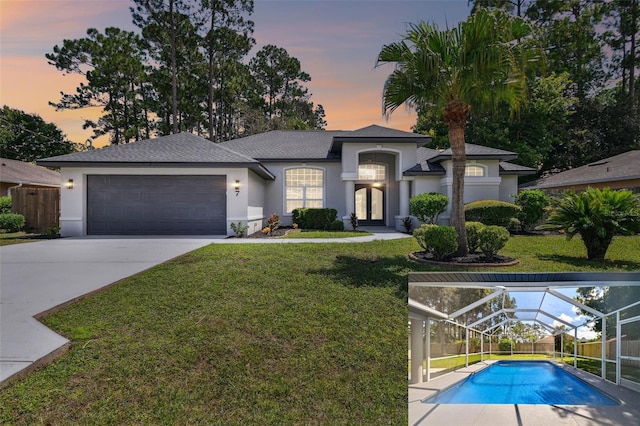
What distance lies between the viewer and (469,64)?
5.20 meters

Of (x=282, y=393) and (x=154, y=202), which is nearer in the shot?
(x=282, y=393)

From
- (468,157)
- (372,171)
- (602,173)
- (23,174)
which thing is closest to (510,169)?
(468,157)

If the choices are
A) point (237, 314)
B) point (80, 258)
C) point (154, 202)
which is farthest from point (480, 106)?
point (154, 202)

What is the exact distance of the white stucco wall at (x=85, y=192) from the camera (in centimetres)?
1172

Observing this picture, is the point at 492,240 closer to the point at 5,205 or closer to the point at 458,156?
the point at 458,156

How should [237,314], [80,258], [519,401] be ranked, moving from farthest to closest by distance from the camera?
[80,258] < [237,314] < [519,401]

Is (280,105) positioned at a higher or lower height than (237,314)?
higher

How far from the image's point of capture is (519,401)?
150 centimetres

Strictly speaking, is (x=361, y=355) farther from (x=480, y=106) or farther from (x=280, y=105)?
(x=280, y=105)

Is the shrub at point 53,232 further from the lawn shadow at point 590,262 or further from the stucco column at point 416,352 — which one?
the lawn shadow at point 590,262

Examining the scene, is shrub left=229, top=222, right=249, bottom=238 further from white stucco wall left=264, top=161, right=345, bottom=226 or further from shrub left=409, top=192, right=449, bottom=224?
shrub left=409, top=192, right=449, bottom=224

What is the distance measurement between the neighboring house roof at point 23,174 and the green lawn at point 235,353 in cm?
1088

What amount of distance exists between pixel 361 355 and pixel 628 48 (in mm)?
4980

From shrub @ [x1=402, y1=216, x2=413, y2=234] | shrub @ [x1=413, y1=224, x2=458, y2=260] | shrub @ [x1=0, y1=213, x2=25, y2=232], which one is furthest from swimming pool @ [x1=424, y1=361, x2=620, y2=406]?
shrub @ [x1=0, y1=213, x2=25, y2=232]
